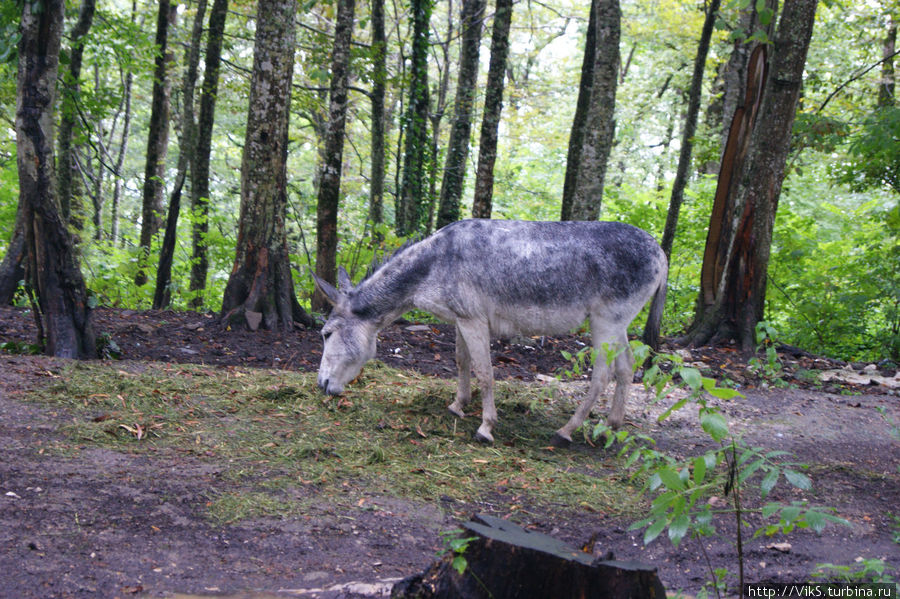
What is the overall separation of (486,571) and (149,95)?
30496 mm

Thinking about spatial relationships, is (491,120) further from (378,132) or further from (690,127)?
(378,132)

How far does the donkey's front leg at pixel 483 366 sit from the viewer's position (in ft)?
21.3

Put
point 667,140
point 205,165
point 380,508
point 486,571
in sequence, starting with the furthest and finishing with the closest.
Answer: point 667,140 → point 205,165 → point 380,508 → point 486,571

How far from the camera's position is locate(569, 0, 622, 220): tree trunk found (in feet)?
35.6

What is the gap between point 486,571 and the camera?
3.02 meters

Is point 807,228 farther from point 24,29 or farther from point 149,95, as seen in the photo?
point 149,95

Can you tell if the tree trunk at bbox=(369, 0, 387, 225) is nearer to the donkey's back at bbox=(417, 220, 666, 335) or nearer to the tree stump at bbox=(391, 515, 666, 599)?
the donkey's back at bbox=(417, 220, 666, 335)

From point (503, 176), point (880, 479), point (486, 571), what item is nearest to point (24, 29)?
point (486, 571)

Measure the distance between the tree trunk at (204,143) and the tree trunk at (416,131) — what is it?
4.08m

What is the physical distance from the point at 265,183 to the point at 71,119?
13.6 ft

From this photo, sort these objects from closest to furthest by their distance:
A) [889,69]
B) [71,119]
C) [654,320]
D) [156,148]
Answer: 1. [654,320]
2. [71,119]
3. [156,148]
4. [889,69]

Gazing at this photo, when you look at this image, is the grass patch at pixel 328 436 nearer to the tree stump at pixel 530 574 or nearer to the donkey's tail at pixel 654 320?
the donkey's tail at pixel 654 320

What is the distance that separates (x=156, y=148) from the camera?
54.0 ft

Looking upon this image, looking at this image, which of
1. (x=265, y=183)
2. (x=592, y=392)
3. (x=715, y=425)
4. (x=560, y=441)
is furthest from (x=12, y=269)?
(x=715, y=425)
